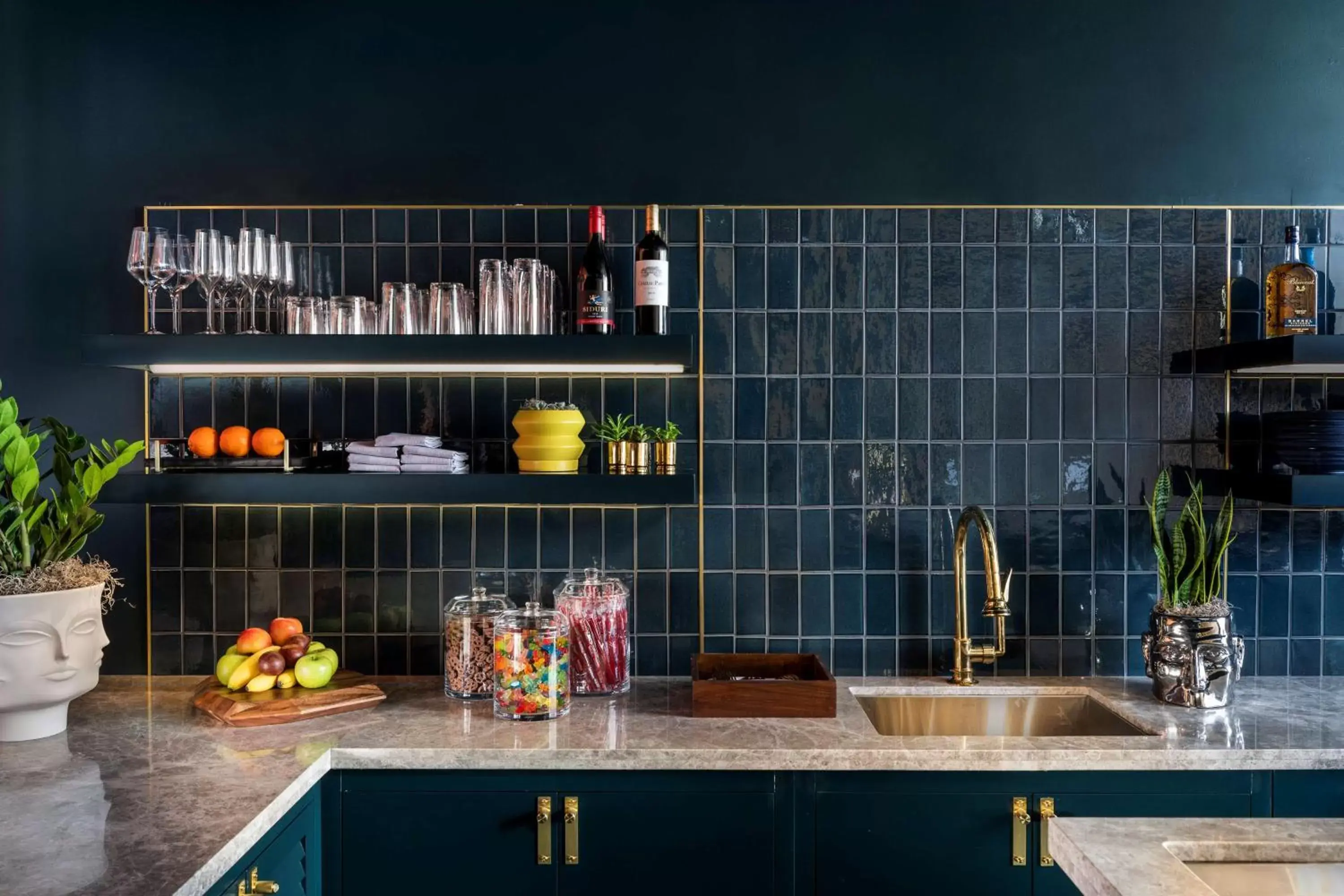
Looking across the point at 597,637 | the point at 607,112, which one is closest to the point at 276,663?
the point at 597,637

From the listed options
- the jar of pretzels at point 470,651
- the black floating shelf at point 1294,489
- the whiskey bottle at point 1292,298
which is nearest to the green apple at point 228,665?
the jar of pretzels at point 470,651

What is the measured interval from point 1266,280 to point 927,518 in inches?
41.4

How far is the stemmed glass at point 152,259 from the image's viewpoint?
2.28 m

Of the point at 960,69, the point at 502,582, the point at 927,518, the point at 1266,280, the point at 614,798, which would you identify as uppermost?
the point at 960,69

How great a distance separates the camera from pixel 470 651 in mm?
2359

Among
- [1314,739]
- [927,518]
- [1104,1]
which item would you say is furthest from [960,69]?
[1314,739]

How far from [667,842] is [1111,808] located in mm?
907

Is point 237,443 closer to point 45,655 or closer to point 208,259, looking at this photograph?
point 208,259

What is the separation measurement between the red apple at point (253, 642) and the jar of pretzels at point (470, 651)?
45cm

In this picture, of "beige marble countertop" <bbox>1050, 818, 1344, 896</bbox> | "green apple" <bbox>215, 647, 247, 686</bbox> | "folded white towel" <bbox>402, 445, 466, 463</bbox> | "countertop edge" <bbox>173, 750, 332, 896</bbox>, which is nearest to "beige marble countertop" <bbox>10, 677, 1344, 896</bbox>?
"countertop edge" <bbox>173, 750, 332, 896</bbox>

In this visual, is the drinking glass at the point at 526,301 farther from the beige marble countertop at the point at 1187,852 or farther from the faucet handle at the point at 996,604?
the beige marble countertop at the point at 1187,852

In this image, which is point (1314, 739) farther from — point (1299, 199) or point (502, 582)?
point (502, 582)

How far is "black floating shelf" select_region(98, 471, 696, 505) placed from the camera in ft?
7.69

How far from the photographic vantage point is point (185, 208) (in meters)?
2.62
